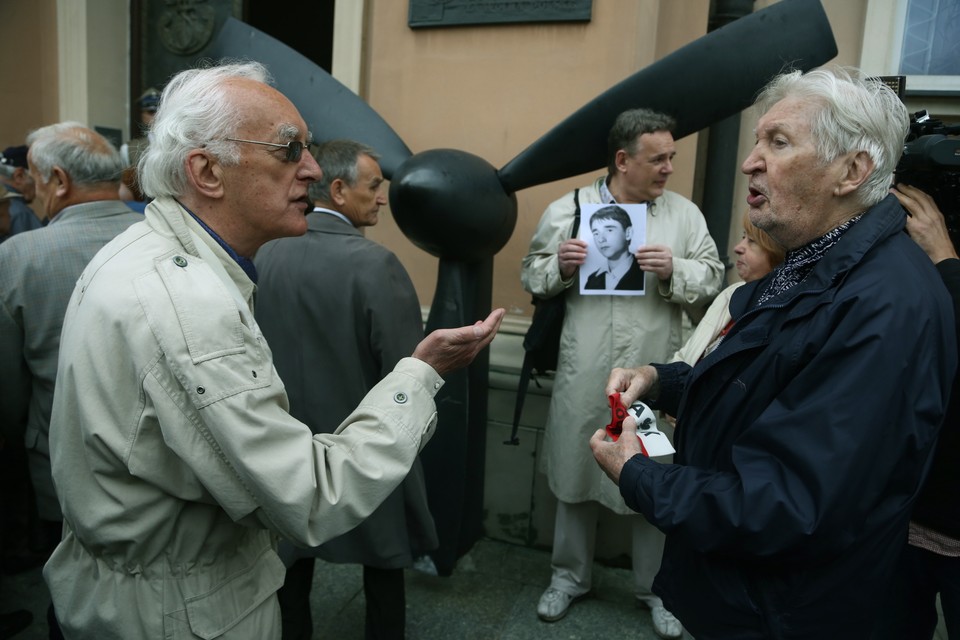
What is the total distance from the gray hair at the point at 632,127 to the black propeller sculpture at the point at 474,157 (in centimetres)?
6

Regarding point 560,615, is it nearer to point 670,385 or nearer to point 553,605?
point 553,605

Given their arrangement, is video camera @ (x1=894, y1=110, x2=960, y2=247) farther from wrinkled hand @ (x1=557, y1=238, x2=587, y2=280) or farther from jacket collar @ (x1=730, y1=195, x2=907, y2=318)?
wrinkled hand @ (x1=557, y1=238, x2=587, y2=280)

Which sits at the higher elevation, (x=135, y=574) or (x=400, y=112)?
(x=400, y=112)

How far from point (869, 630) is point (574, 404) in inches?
61.2

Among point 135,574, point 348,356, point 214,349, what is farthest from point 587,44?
point 135,574

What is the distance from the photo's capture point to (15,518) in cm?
317

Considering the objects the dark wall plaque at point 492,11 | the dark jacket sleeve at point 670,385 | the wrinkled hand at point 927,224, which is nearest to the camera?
the wrinkled hand at point 927,224

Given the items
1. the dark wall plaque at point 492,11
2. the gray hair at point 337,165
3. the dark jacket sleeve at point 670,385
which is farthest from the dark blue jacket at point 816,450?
the dark wall plaque at point 492,11

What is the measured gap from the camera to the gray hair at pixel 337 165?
2.43 metres

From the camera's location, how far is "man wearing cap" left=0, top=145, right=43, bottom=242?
153 inches

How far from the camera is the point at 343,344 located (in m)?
2.30

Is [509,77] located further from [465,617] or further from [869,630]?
[869,630]

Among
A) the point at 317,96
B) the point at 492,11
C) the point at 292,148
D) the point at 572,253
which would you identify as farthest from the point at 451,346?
the point at 492,11

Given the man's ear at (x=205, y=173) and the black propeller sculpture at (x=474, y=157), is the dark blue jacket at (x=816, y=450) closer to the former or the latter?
the man's ear at (x=205, y=173)
